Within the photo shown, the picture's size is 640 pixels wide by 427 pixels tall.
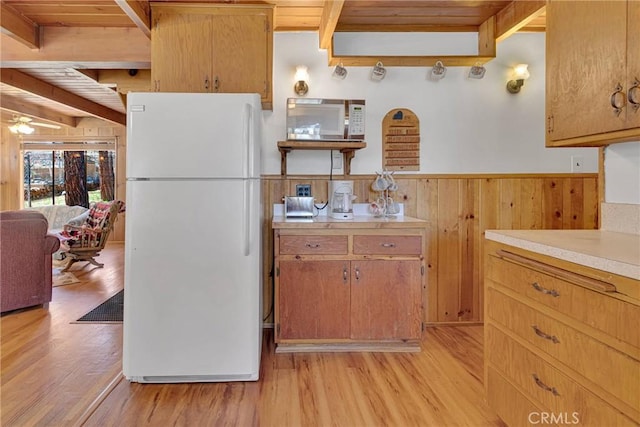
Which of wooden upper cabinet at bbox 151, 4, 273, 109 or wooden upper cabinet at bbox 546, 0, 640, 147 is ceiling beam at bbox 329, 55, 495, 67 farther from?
wooden upper cabinet at bbox 546, 0, 640, 147

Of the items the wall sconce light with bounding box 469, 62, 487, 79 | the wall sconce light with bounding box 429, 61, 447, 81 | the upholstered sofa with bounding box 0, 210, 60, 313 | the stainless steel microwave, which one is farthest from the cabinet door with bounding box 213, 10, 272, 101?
the upholstered sofa with bounding box 0, 210, 60, 313

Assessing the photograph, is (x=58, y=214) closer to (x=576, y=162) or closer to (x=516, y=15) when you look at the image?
(x=516, y=15)

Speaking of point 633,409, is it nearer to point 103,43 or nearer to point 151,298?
point 151,298

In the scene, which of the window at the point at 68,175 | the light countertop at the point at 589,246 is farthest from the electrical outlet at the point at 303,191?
the window at the point at 68,175

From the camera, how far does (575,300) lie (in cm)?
124

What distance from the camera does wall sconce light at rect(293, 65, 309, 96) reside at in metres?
2.96

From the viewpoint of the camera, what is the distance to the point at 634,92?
131 cm

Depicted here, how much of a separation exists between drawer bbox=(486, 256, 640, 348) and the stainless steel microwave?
1413 millimetres

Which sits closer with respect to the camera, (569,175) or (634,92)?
(634,92)

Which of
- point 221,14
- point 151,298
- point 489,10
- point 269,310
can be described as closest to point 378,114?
point 489,10

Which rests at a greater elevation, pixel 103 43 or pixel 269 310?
pixel 103 43

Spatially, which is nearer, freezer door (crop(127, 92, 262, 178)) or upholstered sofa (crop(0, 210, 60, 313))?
freezer door (crop(127, 92, 262, 178))

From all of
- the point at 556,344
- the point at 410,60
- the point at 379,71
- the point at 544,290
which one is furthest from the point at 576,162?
the point at 556,344

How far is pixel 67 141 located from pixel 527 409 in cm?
838
